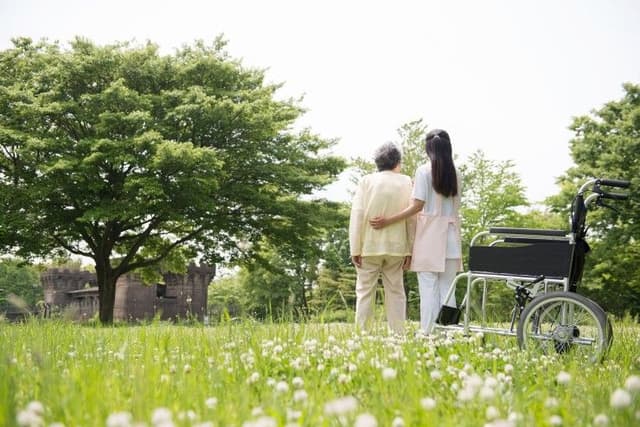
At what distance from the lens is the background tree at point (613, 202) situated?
82.6 feet

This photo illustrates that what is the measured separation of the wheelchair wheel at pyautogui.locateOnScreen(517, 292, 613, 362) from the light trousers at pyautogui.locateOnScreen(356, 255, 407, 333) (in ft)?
4.83

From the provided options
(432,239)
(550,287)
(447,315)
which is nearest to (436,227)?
(432,239)

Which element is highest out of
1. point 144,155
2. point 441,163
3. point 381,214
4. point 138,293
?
point 144,155

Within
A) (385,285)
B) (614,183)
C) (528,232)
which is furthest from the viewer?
(385,285)

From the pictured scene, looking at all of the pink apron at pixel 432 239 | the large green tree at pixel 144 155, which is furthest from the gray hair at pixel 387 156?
the large green tree at pixel 144 155

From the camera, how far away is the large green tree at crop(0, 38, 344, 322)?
65.3ft

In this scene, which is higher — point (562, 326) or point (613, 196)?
point (613, 196)

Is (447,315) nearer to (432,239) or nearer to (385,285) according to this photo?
(432,239)

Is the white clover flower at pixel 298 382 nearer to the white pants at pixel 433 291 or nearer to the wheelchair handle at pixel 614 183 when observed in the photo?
the white pants at pixel 433 291

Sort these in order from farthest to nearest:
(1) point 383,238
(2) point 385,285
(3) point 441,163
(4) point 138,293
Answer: (4) point 138,293, (2) point 385,285, (1) point 383,238, (3) point 441,163

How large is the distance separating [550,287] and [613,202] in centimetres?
2204

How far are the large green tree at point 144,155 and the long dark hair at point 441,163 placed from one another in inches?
559

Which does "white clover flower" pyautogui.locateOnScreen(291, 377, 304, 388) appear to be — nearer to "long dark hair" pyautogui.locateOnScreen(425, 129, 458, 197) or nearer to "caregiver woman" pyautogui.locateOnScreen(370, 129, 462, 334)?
"caregiver woman" pyautogui.locateOnScreen(370, 129, 462, 334)

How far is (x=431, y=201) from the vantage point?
5.59 metres
